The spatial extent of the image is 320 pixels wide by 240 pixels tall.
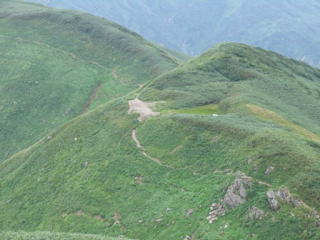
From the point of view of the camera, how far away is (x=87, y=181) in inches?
1806

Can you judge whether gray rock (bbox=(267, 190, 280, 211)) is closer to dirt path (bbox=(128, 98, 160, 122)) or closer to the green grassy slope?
dirt path (bbox=(128, 98, 160, 122))

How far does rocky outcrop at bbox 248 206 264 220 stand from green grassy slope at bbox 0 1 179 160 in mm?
66510

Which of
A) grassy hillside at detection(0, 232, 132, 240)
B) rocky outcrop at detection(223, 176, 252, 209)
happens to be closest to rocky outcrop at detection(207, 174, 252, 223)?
rocky outcrop at detection(223, 176, 252, 209)

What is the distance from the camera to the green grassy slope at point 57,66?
3691 inches

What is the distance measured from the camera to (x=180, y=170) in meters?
41.0

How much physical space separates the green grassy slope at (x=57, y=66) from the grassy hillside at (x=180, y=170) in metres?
30.7

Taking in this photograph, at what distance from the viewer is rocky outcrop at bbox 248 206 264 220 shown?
2905cm

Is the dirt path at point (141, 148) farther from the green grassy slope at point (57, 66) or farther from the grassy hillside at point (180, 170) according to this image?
the green grassy slope at point (57, 66)

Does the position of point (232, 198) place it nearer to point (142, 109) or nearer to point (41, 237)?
point (41, 237)

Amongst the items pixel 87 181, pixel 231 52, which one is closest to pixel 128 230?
pixel 87 181

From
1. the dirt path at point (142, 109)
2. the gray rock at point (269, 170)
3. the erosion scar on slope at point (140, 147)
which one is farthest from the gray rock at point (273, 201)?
the dirt path at point (142, 109)

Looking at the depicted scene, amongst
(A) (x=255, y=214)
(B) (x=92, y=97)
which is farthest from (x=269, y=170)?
(B) (x=92, y=97)

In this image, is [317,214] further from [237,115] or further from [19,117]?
[19,117]

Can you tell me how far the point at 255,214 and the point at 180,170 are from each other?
12.9m
